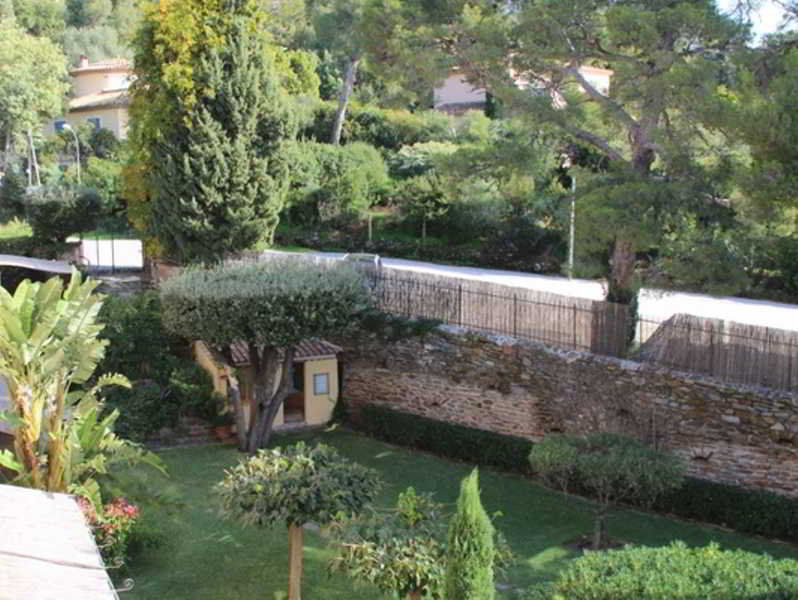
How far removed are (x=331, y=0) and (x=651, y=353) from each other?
35.0 meters

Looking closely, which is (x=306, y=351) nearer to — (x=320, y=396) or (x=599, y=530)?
(x=320, y=396)

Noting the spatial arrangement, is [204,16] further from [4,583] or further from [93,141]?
[93,141]

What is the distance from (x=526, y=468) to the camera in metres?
22.4

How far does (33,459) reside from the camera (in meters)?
15.7

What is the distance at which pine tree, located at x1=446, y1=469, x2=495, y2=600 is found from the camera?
11.8 metres

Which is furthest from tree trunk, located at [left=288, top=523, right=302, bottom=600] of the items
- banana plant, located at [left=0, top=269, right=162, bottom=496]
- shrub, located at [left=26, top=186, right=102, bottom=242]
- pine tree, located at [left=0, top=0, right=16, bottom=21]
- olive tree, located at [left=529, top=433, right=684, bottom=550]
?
pine tree, located at [left=0, top=0, right=16, bottom=21]

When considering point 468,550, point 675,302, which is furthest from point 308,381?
point 468,550

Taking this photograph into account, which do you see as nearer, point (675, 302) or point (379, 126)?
point (675, 302)

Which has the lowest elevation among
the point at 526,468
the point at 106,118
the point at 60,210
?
the point at 526,468

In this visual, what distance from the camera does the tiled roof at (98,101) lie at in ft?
208

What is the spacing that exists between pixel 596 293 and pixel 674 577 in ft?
69.9

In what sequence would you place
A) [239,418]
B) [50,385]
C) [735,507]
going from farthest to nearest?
[239,418] < [735,507] < [50,385]

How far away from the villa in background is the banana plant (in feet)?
148

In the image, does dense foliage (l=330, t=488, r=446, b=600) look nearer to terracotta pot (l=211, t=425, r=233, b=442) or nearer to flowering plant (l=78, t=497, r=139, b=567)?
flowering plant (l=78, t=497, r=139, b=567)
